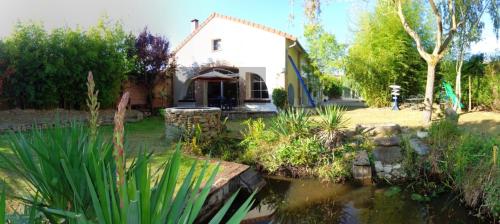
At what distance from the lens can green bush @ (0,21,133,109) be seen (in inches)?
450

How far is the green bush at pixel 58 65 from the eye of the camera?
11.4 metres

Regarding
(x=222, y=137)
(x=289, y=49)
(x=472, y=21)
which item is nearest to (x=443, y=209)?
(x=222, y=137)

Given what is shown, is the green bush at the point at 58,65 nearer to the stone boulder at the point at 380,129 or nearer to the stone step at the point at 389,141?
the stone boulder at the point at 380,129

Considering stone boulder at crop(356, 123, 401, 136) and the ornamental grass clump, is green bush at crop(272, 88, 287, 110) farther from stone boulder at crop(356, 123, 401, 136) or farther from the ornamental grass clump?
the ornamental grass clump

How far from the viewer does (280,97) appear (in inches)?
620

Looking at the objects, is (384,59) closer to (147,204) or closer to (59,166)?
(59,166)

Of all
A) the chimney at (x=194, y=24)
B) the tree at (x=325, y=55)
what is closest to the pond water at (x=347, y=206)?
the tree at (x=325, y=55)

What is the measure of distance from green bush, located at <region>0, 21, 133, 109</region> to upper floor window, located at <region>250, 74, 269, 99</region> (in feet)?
21.1

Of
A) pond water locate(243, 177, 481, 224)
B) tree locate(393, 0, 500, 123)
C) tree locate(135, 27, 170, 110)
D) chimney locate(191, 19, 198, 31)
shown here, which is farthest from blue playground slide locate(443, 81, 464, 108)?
chimney locate(191, 19, 198, 31)

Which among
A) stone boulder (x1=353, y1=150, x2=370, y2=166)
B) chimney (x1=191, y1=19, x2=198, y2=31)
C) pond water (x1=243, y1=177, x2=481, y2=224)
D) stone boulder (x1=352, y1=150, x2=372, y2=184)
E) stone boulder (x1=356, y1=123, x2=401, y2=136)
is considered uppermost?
chimney (x1=191, y1=19, x2=198, y2=31)

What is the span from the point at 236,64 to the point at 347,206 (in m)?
12.6

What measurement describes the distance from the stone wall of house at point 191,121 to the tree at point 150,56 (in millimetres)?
7863

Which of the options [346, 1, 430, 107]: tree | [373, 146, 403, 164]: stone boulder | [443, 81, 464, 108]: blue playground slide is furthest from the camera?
[346, 1, 430, 107]: tree

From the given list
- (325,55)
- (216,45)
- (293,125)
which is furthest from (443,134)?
(216,45)
